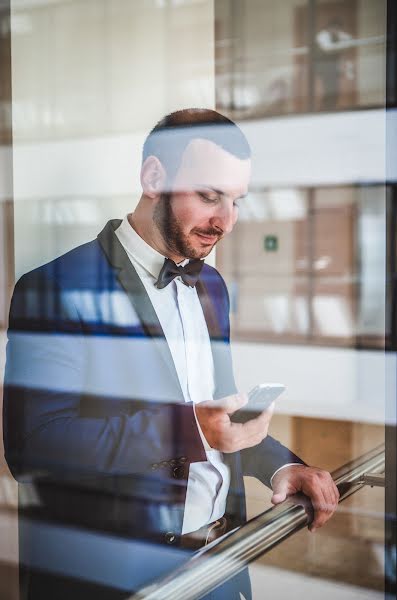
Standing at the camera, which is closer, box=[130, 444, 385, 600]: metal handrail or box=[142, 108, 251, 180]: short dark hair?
box=[130, 444, 385, 600]: metal handrail

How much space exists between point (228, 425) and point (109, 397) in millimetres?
281

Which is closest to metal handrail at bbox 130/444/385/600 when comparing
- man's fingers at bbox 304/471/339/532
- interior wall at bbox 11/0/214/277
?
man's fingers at bbox 304/471/339/532

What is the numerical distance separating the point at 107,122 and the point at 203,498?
99cm

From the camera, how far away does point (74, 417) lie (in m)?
1.50

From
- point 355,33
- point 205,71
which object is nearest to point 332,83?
point 355,33

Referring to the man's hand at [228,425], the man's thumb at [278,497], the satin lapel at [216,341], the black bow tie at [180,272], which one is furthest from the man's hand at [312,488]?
the black bow tie at [180,272]

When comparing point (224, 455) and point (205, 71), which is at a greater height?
point (205, 71)

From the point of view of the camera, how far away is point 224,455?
1.53 metres

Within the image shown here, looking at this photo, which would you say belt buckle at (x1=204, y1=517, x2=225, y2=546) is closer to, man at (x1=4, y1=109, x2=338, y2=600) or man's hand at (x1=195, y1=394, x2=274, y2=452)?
man at (x1=4, y1=109, x2=338, y2=600)

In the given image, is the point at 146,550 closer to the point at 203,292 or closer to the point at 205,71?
the point at 203,292

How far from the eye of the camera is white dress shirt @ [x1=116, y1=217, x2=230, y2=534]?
1557 millimetres

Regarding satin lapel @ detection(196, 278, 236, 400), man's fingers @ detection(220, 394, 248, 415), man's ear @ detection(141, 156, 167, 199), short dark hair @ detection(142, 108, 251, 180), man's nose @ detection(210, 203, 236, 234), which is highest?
short dark hair @ detection(142, 108, 251, 180)

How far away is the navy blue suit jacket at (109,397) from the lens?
4.97ft

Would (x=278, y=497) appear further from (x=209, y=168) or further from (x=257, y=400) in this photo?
(x=209, y=168)
